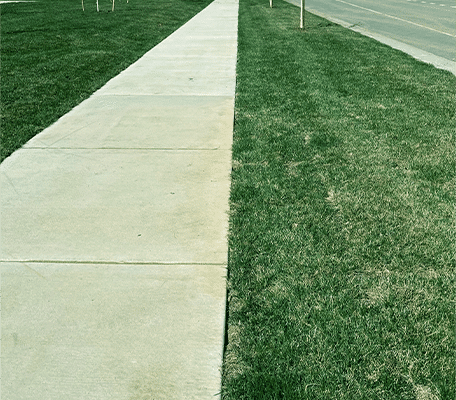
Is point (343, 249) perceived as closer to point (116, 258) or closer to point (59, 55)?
point (116, 258)

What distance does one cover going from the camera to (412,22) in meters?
18.1

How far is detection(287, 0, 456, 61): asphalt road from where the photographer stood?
1335 centimetres

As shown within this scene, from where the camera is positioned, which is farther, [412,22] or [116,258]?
[412,22]

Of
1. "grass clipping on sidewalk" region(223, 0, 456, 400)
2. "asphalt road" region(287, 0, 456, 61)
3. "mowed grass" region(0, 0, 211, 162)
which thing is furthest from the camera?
"asphalt road" region(287, 0, 456, 61)

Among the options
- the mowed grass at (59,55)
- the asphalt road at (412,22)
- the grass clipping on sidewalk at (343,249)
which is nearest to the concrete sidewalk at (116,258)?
the grass clipping on sidewalk at (343,249)

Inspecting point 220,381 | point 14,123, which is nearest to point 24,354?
point 220,381

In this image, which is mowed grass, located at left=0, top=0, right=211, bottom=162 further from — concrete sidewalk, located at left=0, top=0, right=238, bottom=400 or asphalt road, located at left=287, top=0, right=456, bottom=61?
asphalt road, located at left=287, top=0, right=456, bottom=61

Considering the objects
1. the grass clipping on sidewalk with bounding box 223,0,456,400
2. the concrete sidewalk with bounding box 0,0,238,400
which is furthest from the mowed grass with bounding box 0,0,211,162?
the grass clipping on sidewalk with bounding box 223,0,456,400

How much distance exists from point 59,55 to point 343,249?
31.8 ft

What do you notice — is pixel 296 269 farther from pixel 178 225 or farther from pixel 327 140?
pixel 327 140

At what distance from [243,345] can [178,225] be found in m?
1.44

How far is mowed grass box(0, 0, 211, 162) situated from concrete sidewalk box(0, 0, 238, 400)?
618 millimetres

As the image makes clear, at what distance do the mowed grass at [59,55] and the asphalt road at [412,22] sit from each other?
22.2 ft

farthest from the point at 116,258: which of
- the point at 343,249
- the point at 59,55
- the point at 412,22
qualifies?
the point at 412,22
